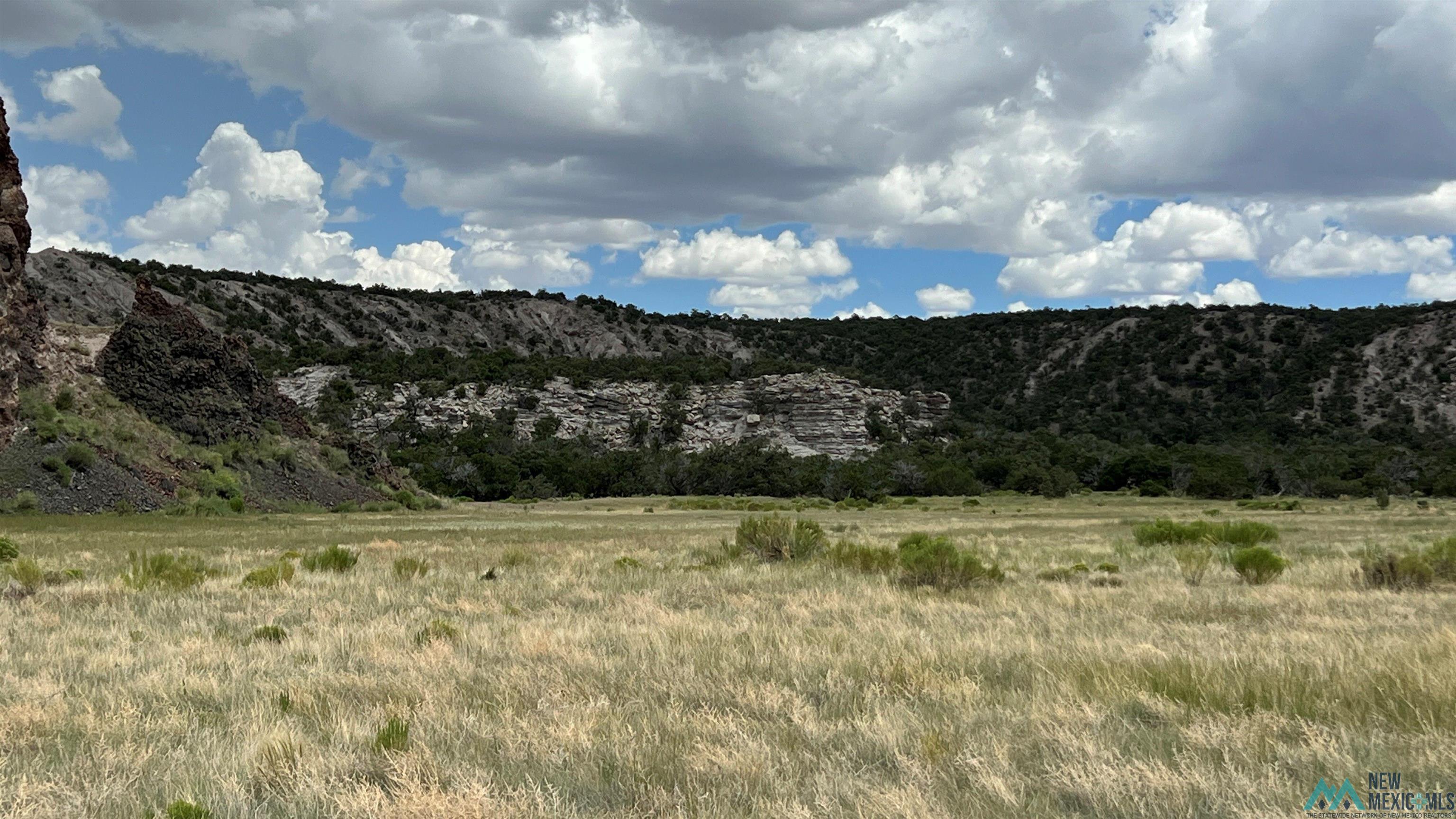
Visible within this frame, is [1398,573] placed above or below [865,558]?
above

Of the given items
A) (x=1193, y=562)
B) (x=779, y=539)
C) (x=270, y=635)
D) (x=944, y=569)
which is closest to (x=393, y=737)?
(x=270, y=635)

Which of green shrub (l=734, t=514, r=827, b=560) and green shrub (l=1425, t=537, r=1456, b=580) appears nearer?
green shrub (l=1425, t=537, r=1456, b=580)

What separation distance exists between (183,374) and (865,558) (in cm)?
3787

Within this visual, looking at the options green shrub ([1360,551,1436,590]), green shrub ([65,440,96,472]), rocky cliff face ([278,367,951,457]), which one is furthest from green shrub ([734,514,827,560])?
rocky cliff face ([278,367,951,457])

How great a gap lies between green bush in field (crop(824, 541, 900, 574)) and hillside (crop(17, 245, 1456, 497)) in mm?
45351

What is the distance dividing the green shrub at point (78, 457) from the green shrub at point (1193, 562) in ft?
109

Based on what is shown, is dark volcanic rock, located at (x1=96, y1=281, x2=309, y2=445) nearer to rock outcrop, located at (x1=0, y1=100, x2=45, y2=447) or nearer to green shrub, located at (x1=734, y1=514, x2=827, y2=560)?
rock outcrop, located at (x1=0, y1=100, x2=45, y2=447)

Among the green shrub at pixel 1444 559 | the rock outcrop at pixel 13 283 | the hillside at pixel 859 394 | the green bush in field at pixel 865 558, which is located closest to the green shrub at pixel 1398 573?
the green shrub at pixel 1444 559

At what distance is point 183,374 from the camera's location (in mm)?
42625

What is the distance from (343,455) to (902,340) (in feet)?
381

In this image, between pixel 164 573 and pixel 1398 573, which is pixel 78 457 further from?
pixel 1398 573

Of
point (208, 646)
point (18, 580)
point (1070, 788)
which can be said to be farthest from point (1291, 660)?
point (18, 580)

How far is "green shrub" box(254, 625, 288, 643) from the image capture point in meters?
8.82

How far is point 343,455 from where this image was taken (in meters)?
48.2
